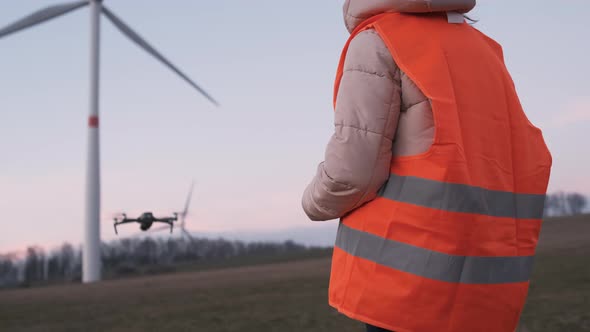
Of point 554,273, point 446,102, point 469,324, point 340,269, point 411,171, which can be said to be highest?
point 446,102

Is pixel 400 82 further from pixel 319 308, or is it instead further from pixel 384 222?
pixel 319 308

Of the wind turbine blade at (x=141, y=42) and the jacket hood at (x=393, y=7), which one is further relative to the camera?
the wind turbine blade at (x=141, y=42)

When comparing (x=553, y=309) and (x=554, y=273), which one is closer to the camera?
(x=553, y=309)

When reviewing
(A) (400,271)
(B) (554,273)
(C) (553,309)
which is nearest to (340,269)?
(A) (400,271)

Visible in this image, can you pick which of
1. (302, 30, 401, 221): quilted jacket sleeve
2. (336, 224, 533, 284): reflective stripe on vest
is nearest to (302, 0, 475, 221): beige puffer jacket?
(302, 30, 401, 221): quilted jacket sleeve

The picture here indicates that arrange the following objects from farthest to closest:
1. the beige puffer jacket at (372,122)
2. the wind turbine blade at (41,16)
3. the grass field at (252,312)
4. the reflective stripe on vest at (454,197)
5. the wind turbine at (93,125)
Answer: the wind turbine at (93,125)
the wind turbine blade at (41,16)
the grass field at (252,312)
the beige puffer jacket at (372,122)
the reflective stripe on vest at (454,197)

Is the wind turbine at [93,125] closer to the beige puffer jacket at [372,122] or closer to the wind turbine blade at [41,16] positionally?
the wind turbine blade at [41,16]

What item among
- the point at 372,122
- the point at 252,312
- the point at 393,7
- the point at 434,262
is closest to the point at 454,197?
the point at 434,262

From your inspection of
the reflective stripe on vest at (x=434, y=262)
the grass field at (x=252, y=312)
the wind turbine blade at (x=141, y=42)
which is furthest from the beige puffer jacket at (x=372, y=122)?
the wind turbine blade at (x=141, y=42)
